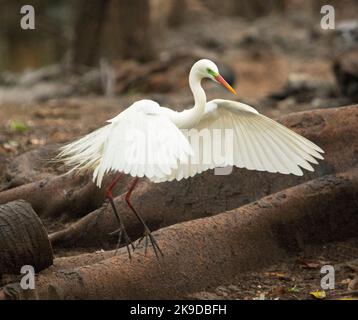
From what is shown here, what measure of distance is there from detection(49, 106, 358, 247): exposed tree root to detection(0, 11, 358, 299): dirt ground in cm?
17

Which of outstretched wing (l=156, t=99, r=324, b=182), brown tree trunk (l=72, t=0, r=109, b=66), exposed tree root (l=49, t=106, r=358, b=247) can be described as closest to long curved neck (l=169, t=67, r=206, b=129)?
outstretched wing (l=156, t=99, r=324, b=182)

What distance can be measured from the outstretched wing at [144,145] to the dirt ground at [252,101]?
911 mm

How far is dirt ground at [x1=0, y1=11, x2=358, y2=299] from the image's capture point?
16.4 ft

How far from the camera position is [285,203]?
209 inches

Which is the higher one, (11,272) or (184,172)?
(184,172)

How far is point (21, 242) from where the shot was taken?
463 centimetres

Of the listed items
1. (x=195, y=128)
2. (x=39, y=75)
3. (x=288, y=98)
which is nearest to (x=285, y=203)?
(x=195, y=128)
